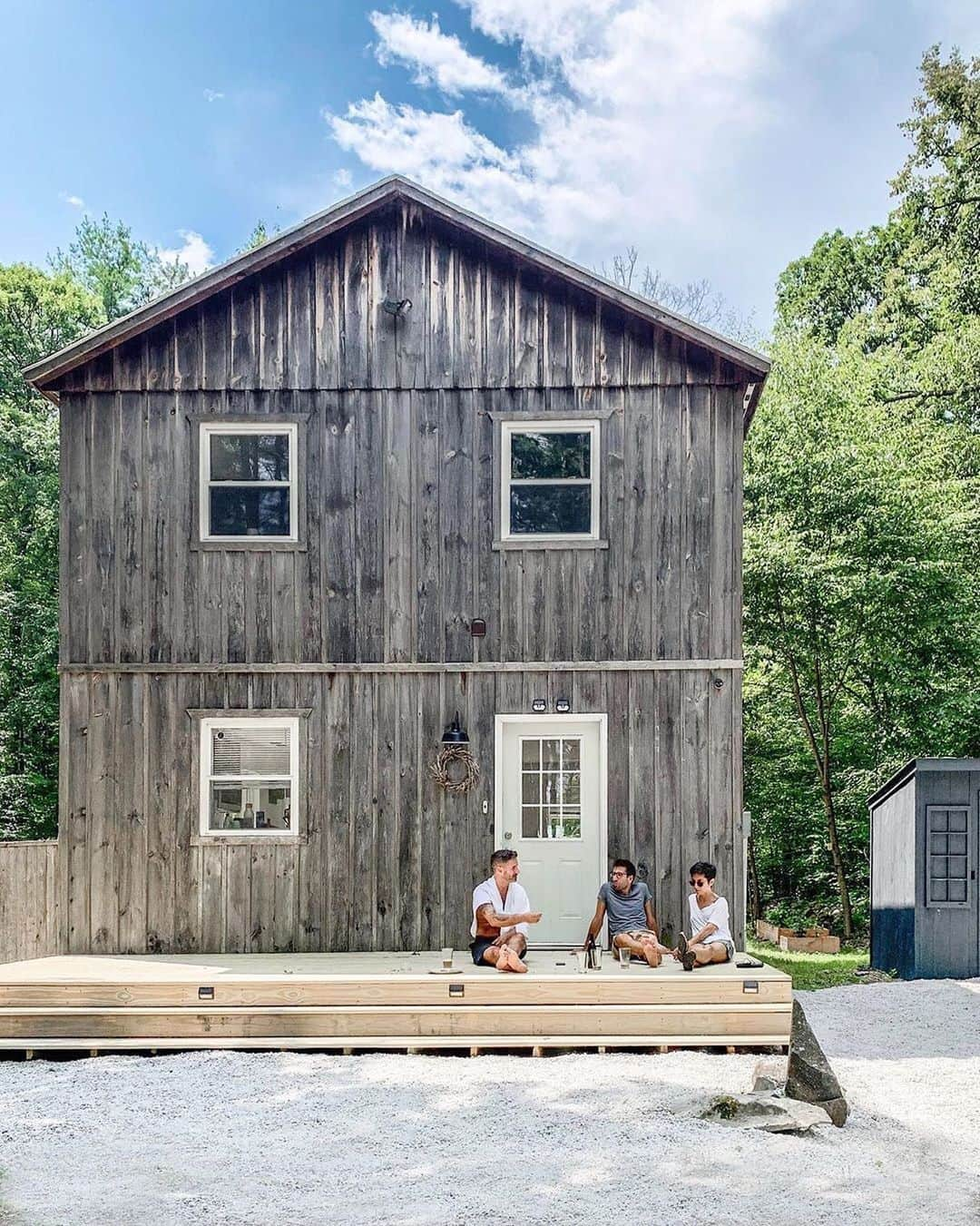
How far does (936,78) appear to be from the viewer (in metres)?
18.3

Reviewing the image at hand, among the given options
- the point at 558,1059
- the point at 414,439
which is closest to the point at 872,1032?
the point at 558,1059

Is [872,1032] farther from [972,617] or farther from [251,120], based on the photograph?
[251,120]

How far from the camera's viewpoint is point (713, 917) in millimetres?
9297

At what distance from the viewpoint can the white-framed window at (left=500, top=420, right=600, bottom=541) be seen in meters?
10.5

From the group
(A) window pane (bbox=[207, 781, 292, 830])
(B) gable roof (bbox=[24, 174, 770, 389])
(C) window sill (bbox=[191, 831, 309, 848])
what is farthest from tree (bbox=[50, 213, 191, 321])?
(C) window sill (bbox=[191, 831, 309, 848])

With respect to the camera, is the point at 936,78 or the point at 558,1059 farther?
the point at 936,78

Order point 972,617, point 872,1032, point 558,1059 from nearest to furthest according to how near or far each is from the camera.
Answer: point 558,1059 → point 872,1032 → point 972,617

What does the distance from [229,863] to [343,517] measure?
128 inches

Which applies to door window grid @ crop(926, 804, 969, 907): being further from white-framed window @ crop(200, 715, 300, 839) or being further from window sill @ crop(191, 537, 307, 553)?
window sill @ crop(191, 537, 307, 553)

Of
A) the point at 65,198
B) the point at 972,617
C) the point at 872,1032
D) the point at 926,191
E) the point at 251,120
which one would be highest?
the point at 251,120

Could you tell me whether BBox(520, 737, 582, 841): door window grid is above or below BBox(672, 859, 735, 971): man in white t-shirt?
above

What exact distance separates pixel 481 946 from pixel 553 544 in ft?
11.6

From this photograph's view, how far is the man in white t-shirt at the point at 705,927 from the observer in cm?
899

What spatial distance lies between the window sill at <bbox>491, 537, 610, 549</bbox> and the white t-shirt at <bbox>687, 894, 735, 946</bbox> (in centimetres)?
315
